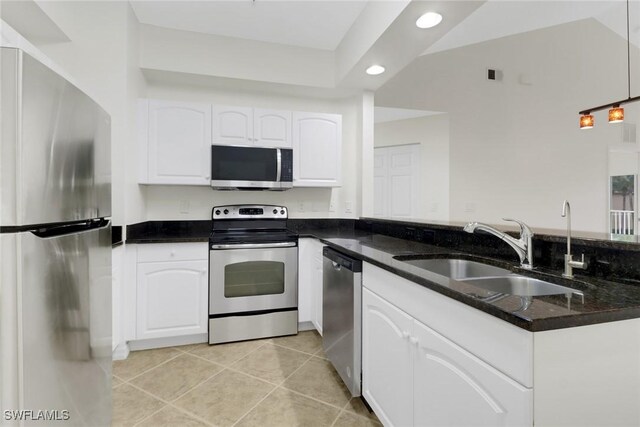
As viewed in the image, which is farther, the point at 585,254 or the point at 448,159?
the point at 448,159

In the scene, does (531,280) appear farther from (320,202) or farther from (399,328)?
(320,202)

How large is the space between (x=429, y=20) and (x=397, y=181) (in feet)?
9.88

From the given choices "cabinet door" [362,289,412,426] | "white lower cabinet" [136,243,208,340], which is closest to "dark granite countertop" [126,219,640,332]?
"cabinet door" [362,289,412,426]

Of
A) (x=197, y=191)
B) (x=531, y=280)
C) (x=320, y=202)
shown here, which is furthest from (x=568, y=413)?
(x=197, y=191)

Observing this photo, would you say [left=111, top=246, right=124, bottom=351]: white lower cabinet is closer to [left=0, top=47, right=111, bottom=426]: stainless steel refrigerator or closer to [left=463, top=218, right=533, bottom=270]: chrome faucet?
[left=0, top=47, right=111, bottom=426]: stainless steel refrigerator

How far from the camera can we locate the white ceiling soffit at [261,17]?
7.95 ft

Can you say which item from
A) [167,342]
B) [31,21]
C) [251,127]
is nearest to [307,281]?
[167,342]

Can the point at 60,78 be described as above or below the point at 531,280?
above

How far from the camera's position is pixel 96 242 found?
1.24m

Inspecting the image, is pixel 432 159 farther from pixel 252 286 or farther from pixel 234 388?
pixel 234 388

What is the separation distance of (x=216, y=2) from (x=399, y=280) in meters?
2.47

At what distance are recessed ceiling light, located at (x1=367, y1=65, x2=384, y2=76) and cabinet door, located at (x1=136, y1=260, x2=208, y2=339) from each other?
212 centimetres

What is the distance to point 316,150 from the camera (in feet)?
9.98

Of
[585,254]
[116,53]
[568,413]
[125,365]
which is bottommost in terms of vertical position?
[125,365]
